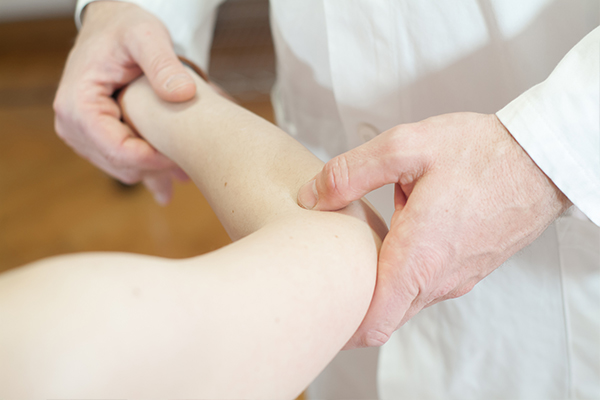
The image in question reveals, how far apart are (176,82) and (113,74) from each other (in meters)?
0.15

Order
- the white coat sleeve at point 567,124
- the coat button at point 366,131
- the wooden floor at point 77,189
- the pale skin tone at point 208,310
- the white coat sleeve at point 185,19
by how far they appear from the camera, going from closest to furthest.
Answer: the pale skin tone at point 208,310 → the white coat sleeve at point 567,124 → the coat button at point 366,131 → the white coat sleeve at point 185,19 → the wooden floor at point 77,189

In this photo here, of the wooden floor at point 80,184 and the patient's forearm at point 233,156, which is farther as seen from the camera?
the wooden floor at point 80,184

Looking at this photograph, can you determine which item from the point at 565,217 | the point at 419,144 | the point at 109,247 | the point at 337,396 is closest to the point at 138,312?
the point at 419,144

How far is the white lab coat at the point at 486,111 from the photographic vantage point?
39 cm

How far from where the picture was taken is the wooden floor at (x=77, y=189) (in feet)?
5.20

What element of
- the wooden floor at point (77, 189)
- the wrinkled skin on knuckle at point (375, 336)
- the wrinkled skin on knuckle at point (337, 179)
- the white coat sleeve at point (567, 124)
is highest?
the white coat sleeve at point (567, 124)

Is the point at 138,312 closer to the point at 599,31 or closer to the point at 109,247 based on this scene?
the point at 599,31

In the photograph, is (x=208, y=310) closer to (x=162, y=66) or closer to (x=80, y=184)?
(x=162, y=66)

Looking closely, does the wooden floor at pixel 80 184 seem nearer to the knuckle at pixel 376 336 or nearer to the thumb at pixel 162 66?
the thumb at pixel 162 66

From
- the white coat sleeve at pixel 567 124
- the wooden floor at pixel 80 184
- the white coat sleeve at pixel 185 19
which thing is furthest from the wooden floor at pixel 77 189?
the white coat sleeve at pixel 567 124

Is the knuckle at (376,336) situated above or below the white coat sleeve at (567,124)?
below

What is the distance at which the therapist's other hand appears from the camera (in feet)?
2.16

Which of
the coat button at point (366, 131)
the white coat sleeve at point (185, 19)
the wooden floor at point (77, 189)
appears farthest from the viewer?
the wooden floor at point (77, 189)

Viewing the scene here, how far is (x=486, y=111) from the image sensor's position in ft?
1.83
